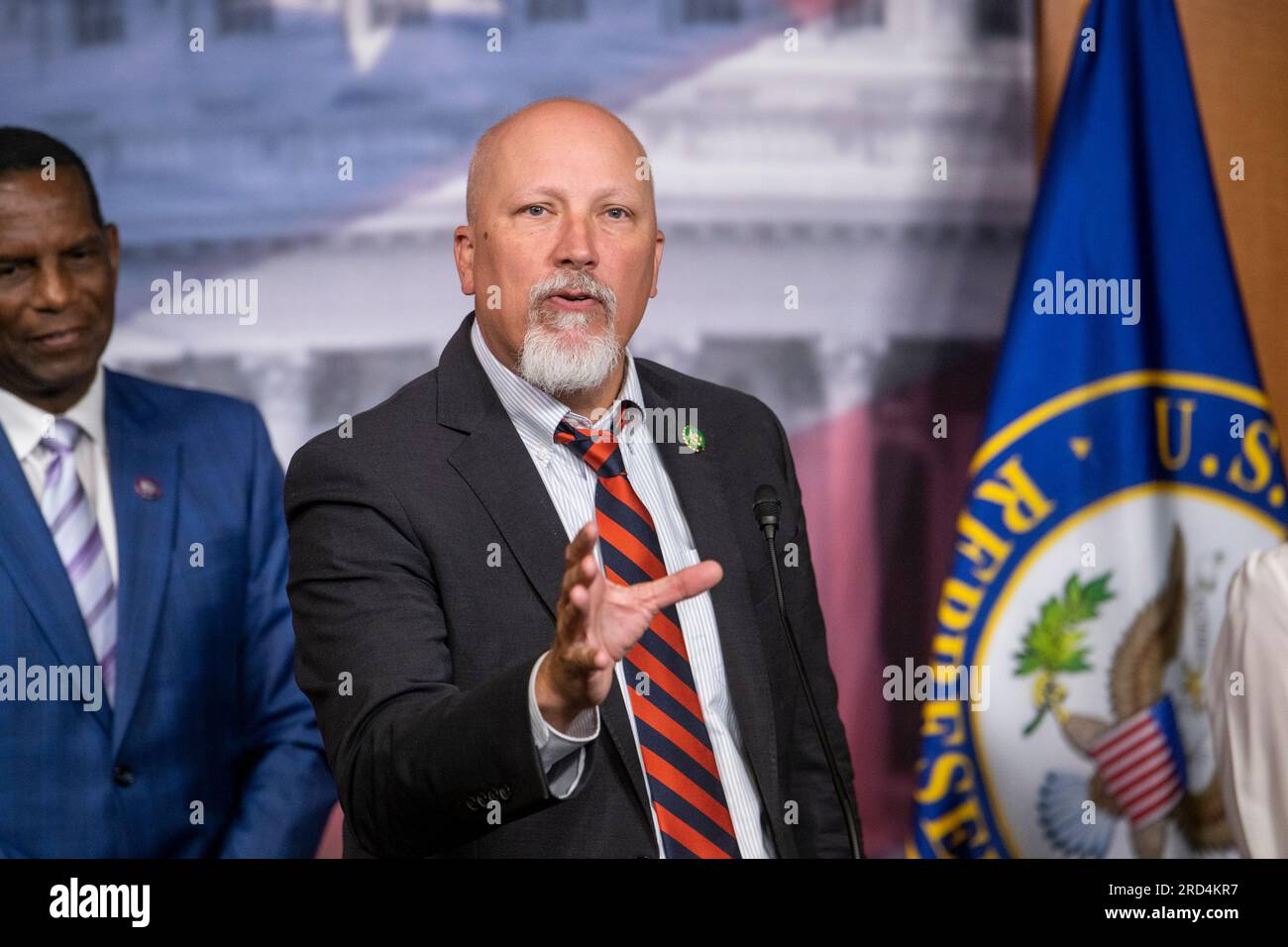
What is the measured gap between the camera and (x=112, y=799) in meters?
3.35

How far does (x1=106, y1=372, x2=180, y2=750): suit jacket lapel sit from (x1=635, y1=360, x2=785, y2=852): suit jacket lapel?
4.76 ft

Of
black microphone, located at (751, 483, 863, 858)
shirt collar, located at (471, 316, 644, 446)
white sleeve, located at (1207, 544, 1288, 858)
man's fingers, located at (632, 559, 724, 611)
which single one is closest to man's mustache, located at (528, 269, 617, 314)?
shirt collar, located at (471, 316, 644, 446)

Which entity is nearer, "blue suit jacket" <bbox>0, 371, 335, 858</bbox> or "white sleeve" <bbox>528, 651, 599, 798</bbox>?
"white sleeve" <bbox>528, 651, 599, 798</bbox>

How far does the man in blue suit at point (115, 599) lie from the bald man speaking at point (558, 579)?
4.00 ft

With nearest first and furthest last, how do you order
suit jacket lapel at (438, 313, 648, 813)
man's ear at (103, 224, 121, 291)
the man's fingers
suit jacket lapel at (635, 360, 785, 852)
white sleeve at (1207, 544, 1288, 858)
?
the man's fingers → suit jacket lapel at (438, 313, 648, 813) → suit jacket lapel at (635, 360, 785, 852) → white sleeve at (1207, 544, 1288, 858) → man's ear at (103, 224, 121, 291)

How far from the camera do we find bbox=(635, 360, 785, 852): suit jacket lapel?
A: 2.35 meters

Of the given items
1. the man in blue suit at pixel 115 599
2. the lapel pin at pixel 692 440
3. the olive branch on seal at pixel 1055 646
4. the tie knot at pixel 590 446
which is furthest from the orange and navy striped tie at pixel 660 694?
the olive branch on seal at pixel 1055 646

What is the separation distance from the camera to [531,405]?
2498 mm

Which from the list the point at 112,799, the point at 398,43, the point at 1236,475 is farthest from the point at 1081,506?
the point at 112,799

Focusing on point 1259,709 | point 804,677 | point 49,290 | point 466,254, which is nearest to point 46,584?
point 49,290

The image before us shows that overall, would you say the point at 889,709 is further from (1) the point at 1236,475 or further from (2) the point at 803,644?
(2) the point at 803,644

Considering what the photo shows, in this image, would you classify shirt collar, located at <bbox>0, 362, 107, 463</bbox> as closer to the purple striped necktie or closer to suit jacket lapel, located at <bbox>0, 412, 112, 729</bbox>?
the purple striped necktie

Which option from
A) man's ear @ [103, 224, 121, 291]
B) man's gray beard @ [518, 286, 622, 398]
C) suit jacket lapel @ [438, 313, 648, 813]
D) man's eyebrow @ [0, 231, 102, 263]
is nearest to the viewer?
suit jacket lapel @ [438, 313, 648, 813]
